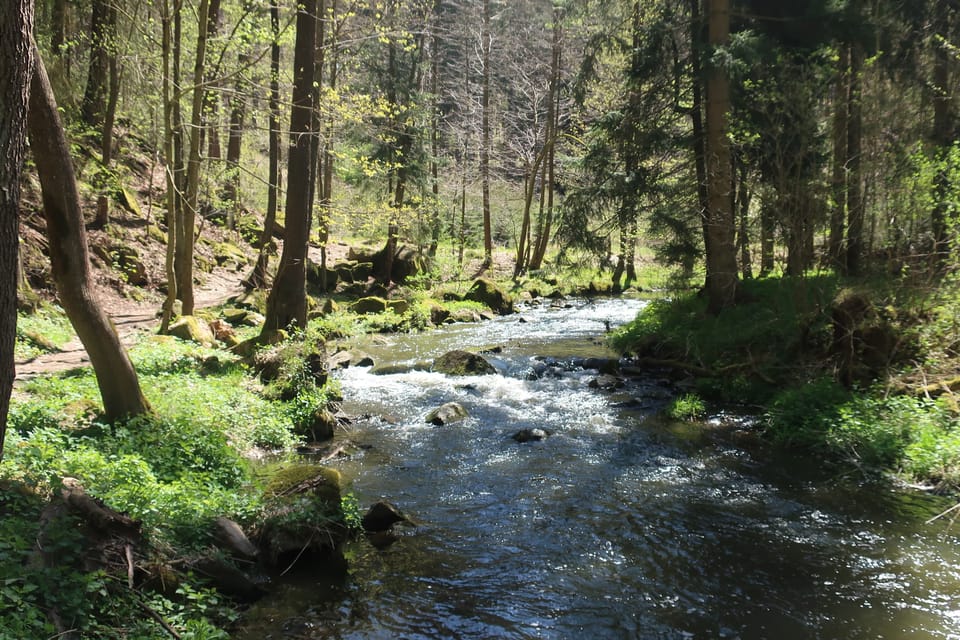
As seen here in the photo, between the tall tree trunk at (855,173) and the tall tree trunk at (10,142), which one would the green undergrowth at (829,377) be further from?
the tall tree trunk at (10,142)

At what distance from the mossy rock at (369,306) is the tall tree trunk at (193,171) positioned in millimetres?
7237

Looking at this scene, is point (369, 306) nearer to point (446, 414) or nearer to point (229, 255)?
point (229, 255)

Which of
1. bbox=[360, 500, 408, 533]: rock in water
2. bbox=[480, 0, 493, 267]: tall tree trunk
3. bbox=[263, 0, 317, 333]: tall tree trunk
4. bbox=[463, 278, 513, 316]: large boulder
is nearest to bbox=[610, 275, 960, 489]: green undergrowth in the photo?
bbox=[360, 500, 408, 533]: rock in water

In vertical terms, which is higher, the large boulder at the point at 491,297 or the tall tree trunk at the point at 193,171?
the tall tree trunk at the point at 193,171

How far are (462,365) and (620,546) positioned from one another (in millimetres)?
7555

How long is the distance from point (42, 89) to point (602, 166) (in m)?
12.0

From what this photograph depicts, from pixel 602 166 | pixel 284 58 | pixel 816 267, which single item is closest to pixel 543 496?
pixel 816 267

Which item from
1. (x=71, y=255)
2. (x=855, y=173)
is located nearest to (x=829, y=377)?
(x=855, y=173)

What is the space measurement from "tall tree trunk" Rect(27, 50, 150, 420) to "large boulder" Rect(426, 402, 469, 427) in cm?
433

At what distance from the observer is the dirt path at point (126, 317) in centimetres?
995

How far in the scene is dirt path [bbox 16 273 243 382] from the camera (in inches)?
392

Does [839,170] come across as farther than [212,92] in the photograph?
No

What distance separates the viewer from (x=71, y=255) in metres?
6.26

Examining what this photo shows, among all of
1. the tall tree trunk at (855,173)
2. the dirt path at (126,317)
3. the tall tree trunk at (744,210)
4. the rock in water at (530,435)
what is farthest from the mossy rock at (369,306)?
the tall tree trunk at (855,173)
